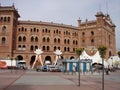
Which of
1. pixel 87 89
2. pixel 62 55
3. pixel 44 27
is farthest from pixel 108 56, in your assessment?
pixel 87 89

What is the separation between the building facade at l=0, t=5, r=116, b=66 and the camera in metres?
81.6

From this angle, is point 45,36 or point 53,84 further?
point 45,36

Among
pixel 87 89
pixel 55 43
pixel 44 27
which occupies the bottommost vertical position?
pixel 87 89

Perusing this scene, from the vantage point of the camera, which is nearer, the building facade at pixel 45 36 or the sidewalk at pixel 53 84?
the sidewalk at pixel 53 84

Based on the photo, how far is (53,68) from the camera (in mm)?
64500

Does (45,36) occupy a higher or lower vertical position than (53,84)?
higher

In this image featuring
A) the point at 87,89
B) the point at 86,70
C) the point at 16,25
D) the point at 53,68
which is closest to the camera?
the point at 87,89

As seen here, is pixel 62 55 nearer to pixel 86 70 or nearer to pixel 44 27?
pixel 44 27

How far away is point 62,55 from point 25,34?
47.7 feet

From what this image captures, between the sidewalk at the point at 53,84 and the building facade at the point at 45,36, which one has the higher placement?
the building facade at the point at 45,36

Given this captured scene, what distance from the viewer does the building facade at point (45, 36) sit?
81.6 metres

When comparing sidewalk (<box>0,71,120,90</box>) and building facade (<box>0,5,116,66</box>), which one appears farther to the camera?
building facade (<box>0,5,116,66</box>)

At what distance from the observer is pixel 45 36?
3516 inches

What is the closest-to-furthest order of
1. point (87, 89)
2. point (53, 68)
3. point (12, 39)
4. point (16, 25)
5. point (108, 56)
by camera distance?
point (87, 89) < point (53, 68) < point (12, 39) < point (16, 25) < point (108, 56)
